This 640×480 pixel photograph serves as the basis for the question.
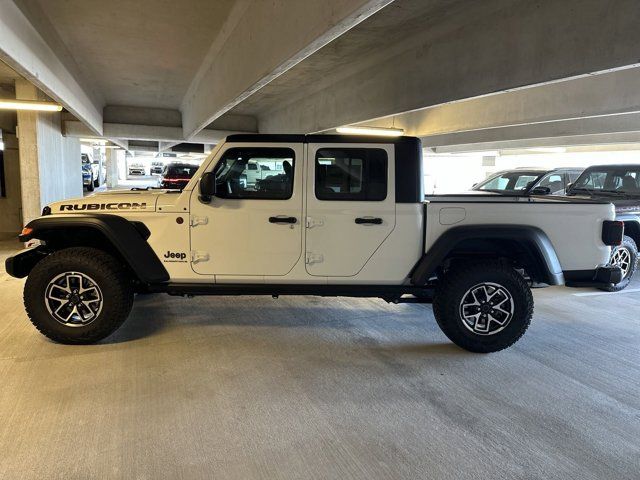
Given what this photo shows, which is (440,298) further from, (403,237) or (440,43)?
(440,43)

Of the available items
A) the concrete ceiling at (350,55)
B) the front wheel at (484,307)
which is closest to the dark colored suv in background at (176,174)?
the concrete ceiling at (350,55)

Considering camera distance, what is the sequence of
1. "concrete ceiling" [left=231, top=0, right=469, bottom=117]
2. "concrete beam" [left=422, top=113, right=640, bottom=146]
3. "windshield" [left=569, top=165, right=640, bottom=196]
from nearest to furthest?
"concrete ceiling" [left=231, top=0, right=469, bottom=117], "windshield" [left=569, top=165, right=640, bottom=196], "concrete beam" [left=422, top=113, right=640, bottom=146]

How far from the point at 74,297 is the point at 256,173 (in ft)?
7.21

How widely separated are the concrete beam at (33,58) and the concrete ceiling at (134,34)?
0.24m

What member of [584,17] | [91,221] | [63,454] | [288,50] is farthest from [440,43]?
[63,454]

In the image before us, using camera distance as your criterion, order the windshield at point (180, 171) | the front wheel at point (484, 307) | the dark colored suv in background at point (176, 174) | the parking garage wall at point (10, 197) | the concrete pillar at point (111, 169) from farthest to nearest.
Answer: the concrete pillar at point (111, 169), the windshield at point (180, 171), the dark colored suv in background at point (176, 174), the parking garage wall at point (10, 197), the front wheel at point (484, 307)

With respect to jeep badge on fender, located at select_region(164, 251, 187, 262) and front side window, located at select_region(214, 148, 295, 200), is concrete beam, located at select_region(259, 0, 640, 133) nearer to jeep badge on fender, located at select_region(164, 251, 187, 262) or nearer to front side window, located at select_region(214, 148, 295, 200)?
front side window, located at select_region(214, 148, 295, 200)

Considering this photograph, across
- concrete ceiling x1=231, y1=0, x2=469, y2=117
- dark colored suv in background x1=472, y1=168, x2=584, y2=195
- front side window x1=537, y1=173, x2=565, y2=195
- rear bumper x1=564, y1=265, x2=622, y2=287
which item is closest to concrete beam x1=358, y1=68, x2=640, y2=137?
dark colored suv in background x1=472, y1=168, x2=584, y2=195

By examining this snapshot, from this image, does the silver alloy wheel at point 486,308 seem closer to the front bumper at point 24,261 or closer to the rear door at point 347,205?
the rear door at point 347,205

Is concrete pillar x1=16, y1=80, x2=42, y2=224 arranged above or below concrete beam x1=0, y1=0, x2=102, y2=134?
below

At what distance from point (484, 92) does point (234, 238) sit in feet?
14.0

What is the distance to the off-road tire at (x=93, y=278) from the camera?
15.0 ft

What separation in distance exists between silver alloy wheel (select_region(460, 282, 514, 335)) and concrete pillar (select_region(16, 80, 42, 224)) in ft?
31.7

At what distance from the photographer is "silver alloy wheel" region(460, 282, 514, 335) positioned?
4699 millimetres
